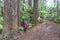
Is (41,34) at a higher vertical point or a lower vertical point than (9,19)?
lower

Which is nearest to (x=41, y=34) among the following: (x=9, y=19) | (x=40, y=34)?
(x=40, y=34)

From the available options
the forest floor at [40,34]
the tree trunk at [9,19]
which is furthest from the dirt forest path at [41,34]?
the tree trunk at [9,19]

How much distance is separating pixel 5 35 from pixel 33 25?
5.39m

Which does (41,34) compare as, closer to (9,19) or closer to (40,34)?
(40,34)

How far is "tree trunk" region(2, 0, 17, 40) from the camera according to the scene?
25.4ft

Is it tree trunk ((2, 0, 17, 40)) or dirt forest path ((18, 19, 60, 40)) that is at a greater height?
tree trunk ((2, 0, 17, 40))

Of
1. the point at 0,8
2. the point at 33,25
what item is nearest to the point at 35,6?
the point at 33,25

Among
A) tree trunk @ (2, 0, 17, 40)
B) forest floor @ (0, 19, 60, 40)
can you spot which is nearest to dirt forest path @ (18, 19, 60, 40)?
forest floor @ (0, 19, 60, 40)

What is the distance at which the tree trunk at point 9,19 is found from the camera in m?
7.75

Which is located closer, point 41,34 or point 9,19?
point 9,19

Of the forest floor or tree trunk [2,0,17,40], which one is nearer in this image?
tree trunk [2,0,17,40]

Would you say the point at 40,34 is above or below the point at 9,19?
below

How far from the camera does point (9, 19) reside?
7809 mm

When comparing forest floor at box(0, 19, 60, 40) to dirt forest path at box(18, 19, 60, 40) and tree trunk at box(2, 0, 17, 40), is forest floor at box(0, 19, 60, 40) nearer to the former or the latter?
dirt forest path at box(18, 19, 60, 40)
